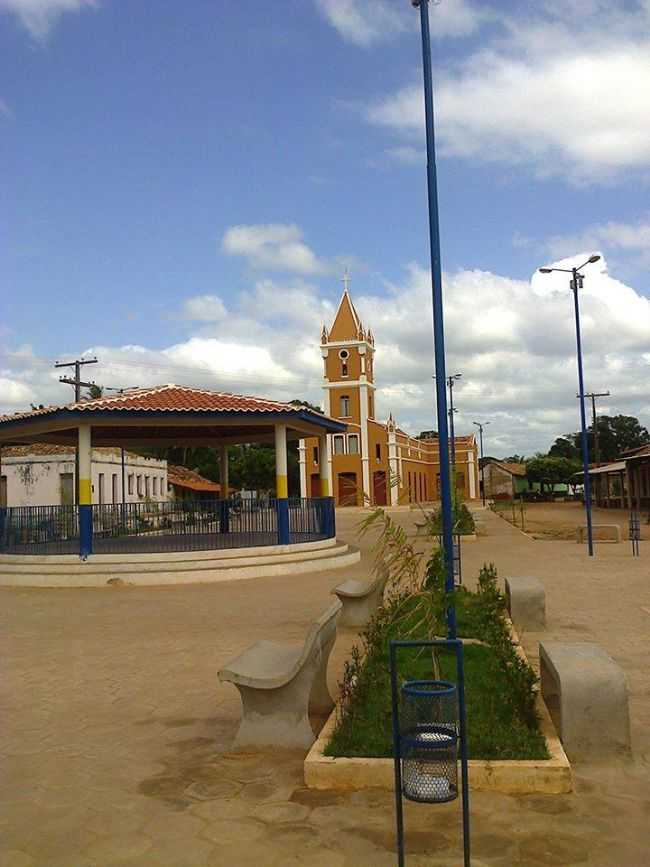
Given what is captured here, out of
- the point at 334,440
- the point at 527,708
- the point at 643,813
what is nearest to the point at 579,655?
the point at 527,708

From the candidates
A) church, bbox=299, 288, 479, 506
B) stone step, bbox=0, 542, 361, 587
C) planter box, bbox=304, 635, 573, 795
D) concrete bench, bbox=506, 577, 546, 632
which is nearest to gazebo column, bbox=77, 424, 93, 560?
stone step, bbox=0, 542, 361, 587

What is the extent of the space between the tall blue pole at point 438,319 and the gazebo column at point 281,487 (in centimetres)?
1093

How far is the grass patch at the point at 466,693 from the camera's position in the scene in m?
5.00

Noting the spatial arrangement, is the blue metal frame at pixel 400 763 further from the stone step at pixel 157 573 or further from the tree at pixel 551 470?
the tree at pixel 551 470

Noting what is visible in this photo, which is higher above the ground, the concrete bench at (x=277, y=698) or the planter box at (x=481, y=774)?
the concrete bench at (x=277, y=698)

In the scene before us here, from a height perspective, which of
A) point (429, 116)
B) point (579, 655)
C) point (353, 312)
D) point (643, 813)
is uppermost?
point (353, 312)

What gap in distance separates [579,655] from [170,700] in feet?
11.1

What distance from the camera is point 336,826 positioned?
4.23 meters

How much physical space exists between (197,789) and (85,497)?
13112mm

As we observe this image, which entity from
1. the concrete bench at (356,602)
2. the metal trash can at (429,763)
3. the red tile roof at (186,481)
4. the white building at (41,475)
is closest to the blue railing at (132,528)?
the concrete bench at (356,602)

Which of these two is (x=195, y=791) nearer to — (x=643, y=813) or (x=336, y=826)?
(x=336, y=826)

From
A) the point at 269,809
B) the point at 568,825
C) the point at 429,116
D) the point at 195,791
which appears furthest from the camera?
the point at 429,116

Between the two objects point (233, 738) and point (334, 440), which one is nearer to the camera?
point (233, 738)

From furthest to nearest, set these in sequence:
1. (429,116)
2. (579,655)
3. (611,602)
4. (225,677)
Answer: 1. (611,602)
2. (429,116)
3. (579,655)
4. (225,677)
